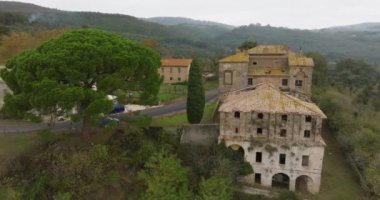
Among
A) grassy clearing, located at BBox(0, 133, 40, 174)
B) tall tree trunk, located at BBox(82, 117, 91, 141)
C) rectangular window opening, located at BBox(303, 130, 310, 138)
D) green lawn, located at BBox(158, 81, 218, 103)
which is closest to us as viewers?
grassy clearing, located at BBox(0, 133, 40, 174)

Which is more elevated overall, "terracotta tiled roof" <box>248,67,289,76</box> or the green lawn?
"terracotta tiled roof" <box>248,67,289,76</box>

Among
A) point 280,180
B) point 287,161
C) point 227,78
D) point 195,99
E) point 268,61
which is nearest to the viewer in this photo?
point 287,161

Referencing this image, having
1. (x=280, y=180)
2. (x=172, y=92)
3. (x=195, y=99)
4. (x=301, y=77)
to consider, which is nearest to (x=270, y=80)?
(x=301, y=77)

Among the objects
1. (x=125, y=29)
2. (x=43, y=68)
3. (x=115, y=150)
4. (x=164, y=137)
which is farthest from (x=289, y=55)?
(x=125, y=29)

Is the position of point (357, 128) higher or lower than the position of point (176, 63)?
lower

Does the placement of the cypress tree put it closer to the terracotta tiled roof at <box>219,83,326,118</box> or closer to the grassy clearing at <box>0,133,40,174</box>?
the terracotta tiled roof at <box>219,83,326,118</box>

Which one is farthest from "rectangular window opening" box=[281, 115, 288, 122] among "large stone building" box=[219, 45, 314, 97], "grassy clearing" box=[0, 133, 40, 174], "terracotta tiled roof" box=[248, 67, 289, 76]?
"grassy clearing" box=[0, 133, 40, 174]

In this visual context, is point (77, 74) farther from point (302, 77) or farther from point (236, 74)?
point (302, 77)

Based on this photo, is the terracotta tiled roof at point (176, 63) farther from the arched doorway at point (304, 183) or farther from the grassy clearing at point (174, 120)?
the arched doorway at point (304, 183)
